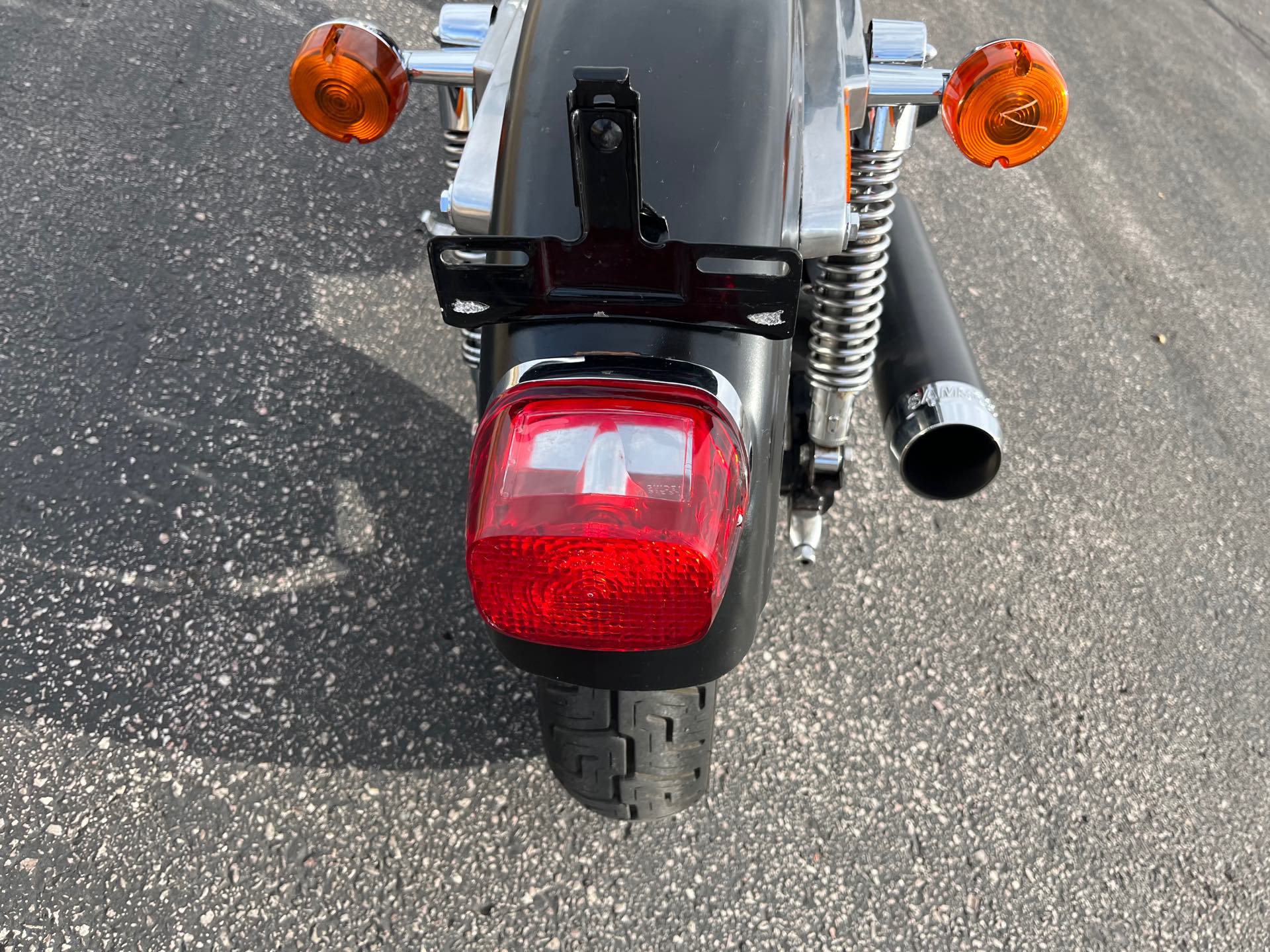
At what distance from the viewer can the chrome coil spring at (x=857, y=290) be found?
139cm

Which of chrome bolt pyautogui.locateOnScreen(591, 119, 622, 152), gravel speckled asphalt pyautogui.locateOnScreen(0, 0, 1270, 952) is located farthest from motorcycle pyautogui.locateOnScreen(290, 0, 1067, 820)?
gravel speckled asphalt pyautogui.locateOnScreen(0, 0, 1270, 952)

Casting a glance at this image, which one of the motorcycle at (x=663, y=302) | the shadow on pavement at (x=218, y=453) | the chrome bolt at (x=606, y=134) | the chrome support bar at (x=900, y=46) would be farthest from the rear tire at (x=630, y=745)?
the chrome support bar at (x=900, y=46)

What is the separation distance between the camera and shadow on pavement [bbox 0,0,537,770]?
1.72 meters

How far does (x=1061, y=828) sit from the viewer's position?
171 centimetres

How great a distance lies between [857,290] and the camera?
4.68 ft

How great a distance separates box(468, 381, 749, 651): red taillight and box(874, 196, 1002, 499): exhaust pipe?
23.9 inches

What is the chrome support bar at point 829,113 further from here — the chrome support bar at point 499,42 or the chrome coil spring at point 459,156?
the chrome coil spring at point 459,156

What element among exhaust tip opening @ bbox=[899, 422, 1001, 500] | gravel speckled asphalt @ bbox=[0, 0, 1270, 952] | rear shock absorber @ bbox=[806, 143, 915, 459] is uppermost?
rear shock absorber @ bbox=[806, 143, 915, 459]

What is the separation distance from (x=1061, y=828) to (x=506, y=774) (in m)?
1.08

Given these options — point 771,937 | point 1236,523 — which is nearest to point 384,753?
point 771,937

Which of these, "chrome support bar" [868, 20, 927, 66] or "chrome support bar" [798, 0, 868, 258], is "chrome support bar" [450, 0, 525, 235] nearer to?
"chrome support bar" [798, 0, 868, 258]

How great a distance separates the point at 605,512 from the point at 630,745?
0.69m

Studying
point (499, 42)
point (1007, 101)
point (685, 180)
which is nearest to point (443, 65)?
point (499, 42)

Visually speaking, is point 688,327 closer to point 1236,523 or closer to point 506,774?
point 506,774
